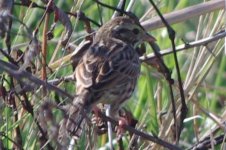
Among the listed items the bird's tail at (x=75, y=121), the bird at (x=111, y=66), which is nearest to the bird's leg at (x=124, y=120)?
the bird at (x=111, y=66)

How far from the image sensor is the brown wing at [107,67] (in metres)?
3.22

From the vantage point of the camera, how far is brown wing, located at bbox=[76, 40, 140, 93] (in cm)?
322

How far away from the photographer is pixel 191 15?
132 inches

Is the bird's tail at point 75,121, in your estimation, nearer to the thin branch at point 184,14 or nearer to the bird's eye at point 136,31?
the thin branch at point 184,14

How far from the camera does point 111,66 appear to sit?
11.3ft

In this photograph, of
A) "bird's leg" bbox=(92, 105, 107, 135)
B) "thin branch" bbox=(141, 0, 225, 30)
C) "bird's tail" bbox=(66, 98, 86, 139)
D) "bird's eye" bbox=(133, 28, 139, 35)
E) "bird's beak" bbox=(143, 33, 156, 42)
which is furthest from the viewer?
"bird's eye" bbox=(133, 28, 139, 35)

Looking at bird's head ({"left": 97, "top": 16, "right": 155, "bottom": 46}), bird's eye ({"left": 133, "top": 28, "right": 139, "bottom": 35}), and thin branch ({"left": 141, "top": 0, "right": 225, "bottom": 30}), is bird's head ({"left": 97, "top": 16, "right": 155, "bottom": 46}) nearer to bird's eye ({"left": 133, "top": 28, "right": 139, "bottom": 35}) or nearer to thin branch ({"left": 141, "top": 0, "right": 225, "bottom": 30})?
bird's eye ({"left": 133, "top": 28, "right": 139, "bottom": 35})

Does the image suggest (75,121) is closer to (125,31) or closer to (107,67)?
(107,67)

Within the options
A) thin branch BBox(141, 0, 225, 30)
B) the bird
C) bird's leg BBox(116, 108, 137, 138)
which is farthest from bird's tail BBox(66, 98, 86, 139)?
thin branch BBox(141, 0, 225, 30)

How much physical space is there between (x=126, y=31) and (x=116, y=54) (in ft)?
0.71

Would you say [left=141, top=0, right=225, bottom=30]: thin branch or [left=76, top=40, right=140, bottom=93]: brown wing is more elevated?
[left=141, top=0, right=225, bottom=30]: thin branch

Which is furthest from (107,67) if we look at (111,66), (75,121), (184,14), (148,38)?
(75,121)

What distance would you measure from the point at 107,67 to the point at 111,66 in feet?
0.18

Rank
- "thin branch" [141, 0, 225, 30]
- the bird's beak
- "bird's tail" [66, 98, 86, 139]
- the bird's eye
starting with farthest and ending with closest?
the bird's eye
the bird's beak
"thin branch" [141, 0, 225, 30]
"bird's tail" [66, 98, 86, 139]
